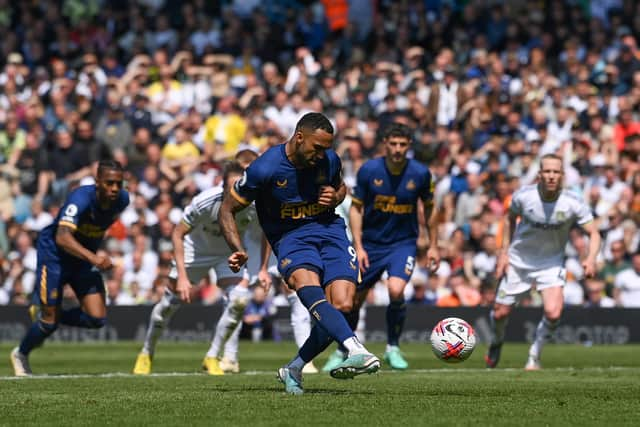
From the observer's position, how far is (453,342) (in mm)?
12070

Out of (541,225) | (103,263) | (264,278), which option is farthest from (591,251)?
A: (103,263)

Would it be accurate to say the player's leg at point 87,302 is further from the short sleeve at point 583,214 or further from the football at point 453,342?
the short sleeve at point 583,214

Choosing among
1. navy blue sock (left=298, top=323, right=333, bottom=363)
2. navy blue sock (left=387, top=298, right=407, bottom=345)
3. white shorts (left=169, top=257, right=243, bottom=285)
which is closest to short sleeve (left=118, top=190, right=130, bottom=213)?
white shorts (left=169, top=257, right=243, bottom=285)

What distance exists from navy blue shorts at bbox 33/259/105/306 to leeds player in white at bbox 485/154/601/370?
4.82 metres

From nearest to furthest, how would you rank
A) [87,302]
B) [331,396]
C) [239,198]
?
[331,396] → [239,198] → [87,302]

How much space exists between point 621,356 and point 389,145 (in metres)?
5.38

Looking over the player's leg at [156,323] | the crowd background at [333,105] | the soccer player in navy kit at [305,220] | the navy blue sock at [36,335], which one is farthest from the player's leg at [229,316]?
the crowd background at [333,105]

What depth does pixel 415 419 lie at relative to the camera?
30.7 feet

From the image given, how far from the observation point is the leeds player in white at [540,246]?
16.0 m

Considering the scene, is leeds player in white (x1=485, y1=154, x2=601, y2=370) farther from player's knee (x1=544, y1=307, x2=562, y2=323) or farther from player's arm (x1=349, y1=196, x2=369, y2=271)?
player's arm (x1=349, y1=196, x2=369, y2=271)

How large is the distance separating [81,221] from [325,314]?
5041 millimetres

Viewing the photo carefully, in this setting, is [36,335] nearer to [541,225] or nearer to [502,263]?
[502,263]

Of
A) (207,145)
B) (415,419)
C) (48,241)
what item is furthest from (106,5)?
(415,419)

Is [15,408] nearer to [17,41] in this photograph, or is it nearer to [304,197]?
[304,197]
